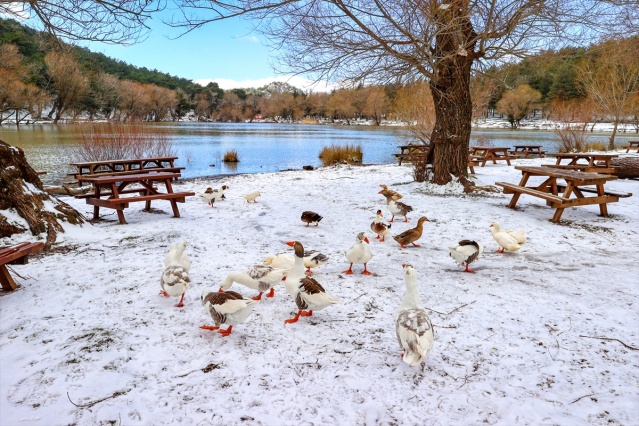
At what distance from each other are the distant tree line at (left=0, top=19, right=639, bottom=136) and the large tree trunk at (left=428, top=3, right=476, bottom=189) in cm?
129

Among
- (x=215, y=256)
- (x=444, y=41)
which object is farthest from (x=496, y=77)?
(x=215, y=256)

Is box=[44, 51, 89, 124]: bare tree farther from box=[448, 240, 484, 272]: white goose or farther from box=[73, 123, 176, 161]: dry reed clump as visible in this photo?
box=[448, 240, 484, 272]: white goose

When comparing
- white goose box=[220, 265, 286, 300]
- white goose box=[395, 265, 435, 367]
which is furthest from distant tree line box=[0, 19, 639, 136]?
white goose box=[395, 265, 435, 367]

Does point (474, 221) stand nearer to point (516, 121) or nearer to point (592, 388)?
point (592, 388)

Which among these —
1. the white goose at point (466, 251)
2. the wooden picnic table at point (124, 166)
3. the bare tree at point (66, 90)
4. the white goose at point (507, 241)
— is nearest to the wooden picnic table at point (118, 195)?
the wooden picnic table at point (124, 166)

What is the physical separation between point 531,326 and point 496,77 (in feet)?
29.3

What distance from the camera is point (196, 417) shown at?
228 centimetres

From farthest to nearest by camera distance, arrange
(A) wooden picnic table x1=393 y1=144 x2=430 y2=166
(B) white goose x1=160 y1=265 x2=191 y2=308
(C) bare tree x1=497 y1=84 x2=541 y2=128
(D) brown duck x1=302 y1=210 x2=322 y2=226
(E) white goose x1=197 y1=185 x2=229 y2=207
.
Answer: (C) bare tree x1=497 y1=84 x2=541 y2=128
(A) wooden picnic table x1=393 y1=144 x2=430 y2=166
(E) white goose x1=197 y1=185 x2=229 y2=207
(D) brown duck x1=302 y1=210 x2=322 y2=226
(B) white goose x1=160 y1=265 x2=191 y2=308

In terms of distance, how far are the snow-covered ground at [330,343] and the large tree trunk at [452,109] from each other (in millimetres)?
4454

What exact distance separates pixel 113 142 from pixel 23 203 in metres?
→ 9.84

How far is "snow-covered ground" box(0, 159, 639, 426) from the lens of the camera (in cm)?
237

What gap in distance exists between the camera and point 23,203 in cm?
566

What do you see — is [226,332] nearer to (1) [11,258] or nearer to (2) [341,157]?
(1) [11,258]

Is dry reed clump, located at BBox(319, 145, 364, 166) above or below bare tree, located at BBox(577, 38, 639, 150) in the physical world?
below
